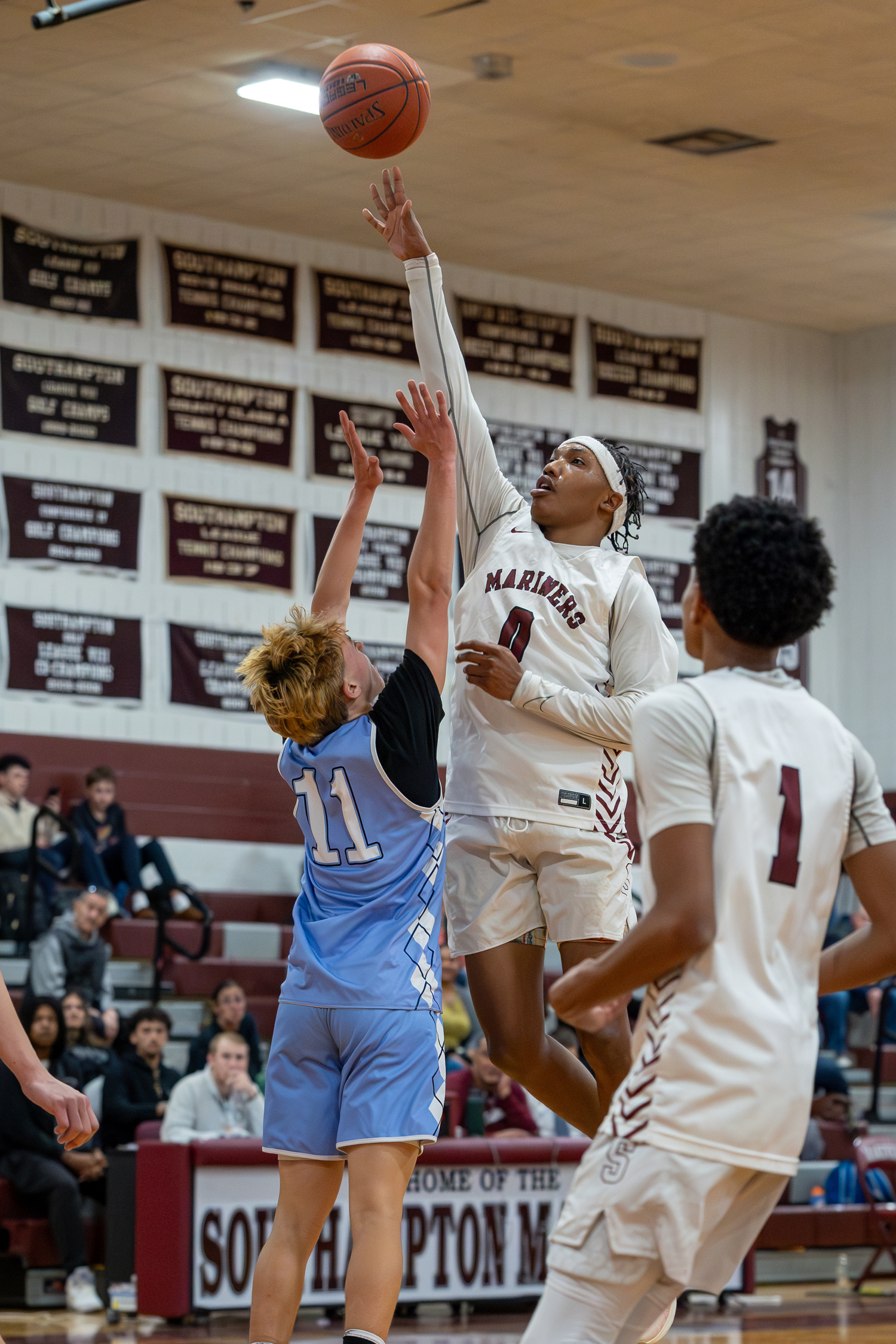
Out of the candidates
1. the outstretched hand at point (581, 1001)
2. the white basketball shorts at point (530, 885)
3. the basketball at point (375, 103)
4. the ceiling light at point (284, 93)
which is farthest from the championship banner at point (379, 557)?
the outstretched hand at point (581, 1001)

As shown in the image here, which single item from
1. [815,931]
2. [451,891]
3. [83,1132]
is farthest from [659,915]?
[451,891]

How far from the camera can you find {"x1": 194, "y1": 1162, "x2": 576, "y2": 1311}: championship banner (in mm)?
8562

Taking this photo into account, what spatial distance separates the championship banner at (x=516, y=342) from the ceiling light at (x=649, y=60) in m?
3.94

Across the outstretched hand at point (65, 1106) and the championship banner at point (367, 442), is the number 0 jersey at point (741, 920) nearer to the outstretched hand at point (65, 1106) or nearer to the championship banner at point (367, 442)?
the outstretched hand at point (65, 1106)

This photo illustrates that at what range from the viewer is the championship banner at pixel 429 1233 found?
856cm

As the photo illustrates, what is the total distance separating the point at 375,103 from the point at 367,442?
8.89 meters

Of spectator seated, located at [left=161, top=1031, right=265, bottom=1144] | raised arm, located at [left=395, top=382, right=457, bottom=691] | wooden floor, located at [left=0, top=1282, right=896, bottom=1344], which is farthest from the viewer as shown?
spectator seated, located at [left=161, top=1031, right=265, bottom=1144]

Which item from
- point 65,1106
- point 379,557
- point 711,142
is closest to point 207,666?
point 379,557

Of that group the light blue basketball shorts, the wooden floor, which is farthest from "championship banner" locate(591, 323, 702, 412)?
the light blue basketball shorts

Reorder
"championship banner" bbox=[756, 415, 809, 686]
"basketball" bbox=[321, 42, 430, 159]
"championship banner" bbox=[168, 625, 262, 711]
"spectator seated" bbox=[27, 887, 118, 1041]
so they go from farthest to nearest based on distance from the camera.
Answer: "championship banner" bbox=[756, 415, 809, 686] → "championship banner" bbox=[168, 625, 262, 711] → "spectator seated" bbox=[27, 887, 118, 1041] → "basketball" bbox=[321, 42, 430, 159]

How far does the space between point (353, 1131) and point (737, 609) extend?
5.38ft

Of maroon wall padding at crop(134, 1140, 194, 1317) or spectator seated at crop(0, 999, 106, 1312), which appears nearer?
maroon wall padding at crop(134, 1140, 194, 1317)

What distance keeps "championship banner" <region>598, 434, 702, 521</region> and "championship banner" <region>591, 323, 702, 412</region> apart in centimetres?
41

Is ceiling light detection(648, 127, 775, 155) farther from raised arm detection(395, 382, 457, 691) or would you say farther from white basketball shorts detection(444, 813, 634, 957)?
white basketball shorts detection(444, 813, 634, 957)
